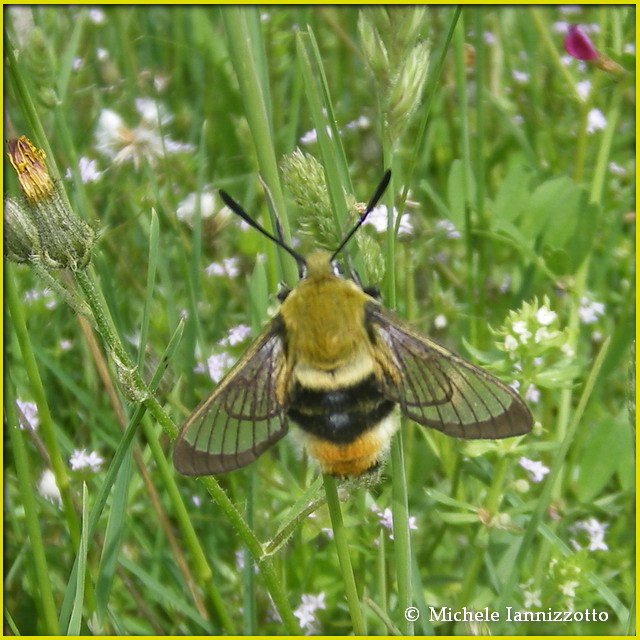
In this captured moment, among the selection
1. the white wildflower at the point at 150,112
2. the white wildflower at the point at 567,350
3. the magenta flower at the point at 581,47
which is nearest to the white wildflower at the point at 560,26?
the magenta flower at the point at 581,47

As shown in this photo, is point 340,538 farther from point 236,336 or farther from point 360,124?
point 360,124

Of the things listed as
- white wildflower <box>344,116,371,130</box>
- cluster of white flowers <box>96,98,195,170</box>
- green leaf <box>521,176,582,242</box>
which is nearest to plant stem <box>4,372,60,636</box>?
green leaf <box>521,176,582,242</box>

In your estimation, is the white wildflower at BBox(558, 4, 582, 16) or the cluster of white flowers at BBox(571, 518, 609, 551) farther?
the white wildflower at BBox(558, 4, 582, 16)

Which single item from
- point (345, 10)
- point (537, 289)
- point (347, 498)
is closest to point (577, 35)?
point (537, 289)

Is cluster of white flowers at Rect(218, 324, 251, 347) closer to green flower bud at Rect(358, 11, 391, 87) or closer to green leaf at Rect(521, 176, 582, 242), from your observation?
green leaf at Rect(521, 176, 582, 242)

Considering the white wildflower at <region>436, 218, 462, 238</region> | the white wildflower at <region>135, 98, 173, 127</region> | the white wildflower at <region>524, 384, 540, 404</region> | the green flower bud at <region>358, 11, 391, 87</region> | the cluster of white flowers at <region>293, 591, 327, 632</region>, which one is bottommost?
the cluster of white flowers at <region>293, 591, 327, 632</region>

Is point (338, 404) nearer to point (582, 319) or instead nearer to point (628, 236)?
point (582, 319)

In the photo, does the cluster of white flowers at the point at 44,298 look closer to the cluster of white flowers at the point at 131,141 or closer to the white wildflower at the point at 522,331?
the cluster of white flowers at the point at 131,141

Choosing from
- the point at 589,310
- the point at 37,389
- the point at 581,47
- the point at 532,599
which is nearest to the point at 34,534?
the point at 37,389
